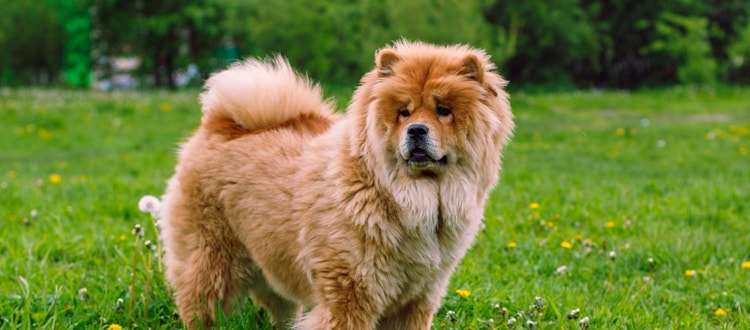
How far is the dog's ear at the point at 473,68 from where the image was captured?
2.96 metres

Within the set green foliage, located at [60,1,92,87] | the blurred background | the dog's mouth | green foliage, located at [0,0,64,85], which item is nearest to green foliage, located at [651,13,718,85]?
the blurred background

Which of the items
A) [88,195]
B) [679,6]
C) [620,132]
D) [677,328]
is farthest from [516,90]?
[677,328]

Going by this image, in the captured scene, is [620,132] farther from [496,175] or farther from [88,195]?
[496,175]

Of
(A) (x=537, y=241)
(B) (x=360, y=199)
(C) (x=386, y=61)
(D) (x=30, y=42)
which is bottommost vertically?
(D) (x=30, y=42)

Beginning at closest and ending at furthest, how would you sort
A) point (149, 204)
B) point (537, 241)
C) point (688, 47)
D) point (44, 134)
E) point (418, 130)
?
point (418, 130) → point (149, 204) → point (537, 241) → point (44, 134) → point (688, 47)

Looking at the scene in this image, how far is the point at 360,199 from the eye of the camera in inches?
119

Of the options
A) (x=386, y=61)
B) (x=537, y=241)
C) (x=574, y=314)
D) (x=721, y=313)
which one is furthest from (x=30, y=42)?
(x=721, y=313)

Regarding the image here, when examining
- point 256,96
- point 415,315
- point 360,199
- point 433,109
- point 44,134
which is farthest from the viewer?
point 44,134

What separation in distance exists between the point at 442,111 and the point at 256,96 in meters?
1.14

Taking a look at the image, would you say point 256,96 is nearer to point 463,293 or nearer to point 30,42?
point 463,293

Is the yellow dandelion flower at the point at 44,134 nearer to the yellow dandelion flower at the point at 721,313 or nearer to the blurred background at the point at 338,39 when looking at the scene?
the blurred background at the point at 338,39

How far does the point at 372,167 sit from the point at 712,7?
81.1 ft

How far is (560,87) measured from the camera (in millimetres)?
23094

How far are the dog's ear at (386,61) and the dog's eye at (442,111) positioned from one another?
0.84ft
